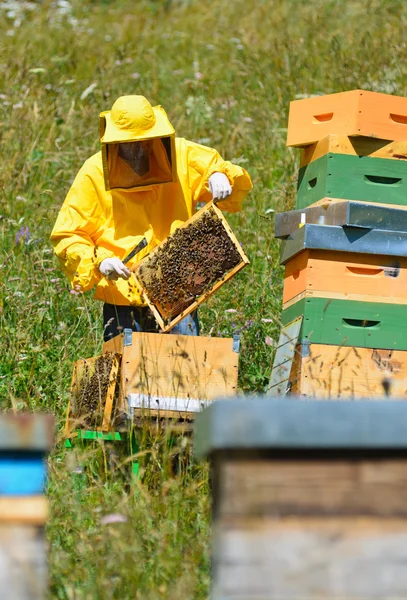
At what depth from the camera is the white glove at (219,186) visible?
518 cm

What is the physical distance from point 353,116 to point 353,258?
0.68 metres

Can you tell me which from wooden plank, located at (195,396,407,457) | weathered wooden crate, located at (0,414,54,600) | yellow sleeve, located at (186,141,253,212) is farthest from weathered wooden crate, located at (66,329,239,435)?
wooden plank, located at (195,396,407,457)

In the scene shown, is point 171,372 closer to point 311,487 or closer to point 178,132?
point 311,487

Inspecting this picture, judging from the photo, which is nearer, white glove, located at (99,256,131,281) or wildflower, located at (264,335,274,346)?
white glove, located at (99,256,131,281)

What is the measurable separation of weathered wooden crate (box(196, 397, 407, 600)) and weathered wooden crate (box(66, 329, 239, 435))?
2179 millimetres

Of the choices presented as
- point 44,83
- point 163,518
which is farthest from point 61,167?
point 163,518

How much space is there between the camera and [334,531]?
7.84 feet

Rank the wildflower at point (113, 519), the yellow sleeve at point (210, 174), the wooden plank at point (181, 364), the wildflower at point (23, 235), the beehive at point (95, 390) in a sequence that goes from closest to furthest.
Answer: the wildflower at point (113, 519) < the wooden plank at point (181, 364) < the beehive at point (95, 390) < the yellow sleeve at point (210, 174) < the wildflower at point (23, 235)

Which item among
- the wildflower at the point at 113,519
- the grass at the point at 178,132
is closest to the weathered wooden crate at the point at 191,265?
the grass at the point at 178,132

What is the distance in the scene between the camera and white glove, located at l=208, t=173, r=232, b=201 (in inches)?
204

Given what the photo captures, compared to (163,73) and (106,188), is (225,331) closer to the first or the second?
(106,188)

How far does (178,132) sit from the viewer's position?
349 inches

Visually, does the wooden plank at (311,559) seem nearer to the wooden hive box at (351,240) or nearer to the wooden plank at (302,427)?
the wooden plank at (302,427)

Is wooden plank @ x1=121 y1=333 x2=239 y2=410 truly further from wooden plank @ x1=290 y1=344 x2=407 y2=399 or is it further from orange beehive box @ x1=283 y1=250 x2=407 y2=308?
orange beehive box @ x1=283 y1=250 x2=407 y2=308
